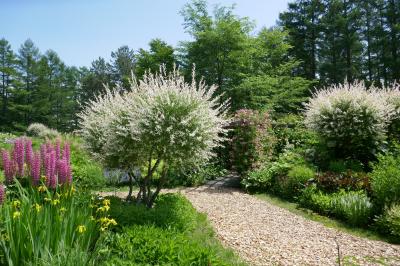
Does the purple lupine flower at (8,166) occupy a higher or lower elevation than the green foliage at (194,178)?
higher

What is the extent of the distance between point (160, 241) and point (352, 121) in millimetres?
8112

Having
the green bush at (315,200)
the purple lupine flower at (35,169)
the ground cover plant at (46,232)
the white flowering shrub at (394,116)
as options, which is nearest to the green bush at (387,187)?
the green bush at (315,200)

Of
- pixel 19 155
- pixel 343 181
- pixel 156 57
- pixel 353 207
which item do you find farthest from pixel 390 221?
pixel 156 57

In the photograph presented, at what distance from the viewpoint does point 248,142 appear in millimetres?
10664

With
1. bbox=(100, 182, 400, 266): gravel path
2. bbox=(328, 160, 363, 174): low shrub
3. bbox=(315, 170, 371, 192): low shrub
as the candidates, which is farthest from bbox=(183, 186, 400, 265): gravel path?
bbox=(328, 160, 363, 174): low shrub

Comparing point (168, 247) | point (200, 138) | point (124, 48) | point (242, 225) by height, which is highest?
point (124, 48)

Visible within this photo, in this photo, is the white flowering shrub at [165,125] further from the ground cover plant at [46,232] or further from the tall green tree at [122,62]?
the tall green tree at [122,62]

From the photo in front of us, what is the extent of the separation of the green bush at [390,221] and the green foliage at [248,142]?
463 cm

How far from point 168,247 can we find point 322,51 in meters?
31.0

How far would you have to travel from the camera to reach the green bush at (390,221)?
5.85m

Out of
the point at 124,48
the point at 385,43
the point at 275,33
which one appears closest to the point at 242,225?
the point at 275,33

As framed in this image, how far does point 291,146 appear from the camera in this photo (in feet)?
40.7

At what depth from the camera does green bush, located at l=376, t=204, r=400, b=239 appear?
5852mm

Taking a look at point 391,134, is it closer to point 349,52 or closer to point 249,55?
point 249,55
